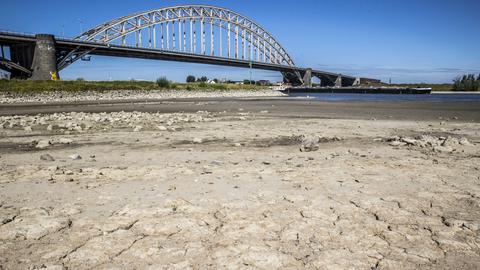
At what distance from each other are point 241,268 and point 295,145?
6.29 m

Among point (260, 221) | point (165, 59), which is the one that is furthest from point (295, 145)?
point (165, 59)

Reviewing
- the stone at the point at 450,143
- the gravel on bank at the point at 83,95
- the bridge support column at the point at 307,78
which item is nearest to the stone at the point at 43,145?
the stone at the point at 450,143

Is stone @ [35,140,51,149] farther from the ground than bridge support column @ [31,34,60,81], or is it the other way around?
bridge support column @ [31,34,60,81]

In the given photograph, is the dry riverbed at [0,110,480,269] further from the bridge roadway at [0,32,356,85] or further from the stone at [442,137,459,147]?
the bridge roadway at [0,32,356,85]

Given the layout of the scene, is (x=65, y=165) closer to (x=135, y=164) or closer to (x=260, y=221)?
(x=135, y=164)

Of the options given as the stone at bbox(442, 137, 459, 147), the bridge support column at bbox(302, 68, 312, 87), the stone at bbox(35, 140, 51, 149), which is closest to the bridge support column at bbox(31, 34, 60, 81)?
the stone at bbox(35, 140, 51, 149)

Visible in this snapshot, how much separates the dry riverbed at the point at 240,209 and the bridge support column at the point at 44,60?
179 ft

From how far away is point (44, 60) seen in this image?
5534 centimetres

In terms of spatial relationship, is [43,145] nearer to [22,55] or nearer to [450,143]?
[450,143]

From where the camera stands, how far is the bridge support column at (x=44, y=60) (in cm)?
5491

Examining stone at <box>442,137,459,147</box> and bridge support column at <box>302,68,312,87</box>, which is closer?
stone at <box>442,137,459,147</box>

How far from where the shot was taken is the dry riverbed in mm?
2930

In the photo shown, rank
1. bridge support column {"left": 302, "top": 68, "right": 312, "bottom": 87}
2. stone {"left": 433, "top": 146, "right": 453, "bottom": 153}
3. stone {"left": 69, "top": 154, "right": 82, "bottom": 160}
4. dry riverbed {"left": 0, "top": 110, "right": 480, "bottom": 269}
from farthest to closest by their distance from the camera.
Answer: bridge support column {"left": 302, "top": 68, "right": 312, "bottom": 87}
stone {"left": 433, "top": 146, "right": 453, "bottom": 153}
stone {"left": 69, "top": 154, "right": 82, "bottom": 160}
dry riverbed {"left": 0, "top": 110, "right": 480, "bottom": 269}

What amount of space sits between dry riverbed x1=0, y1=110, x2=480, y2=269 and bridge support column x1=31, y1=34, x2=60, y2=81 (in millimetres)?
Answer: 54545
